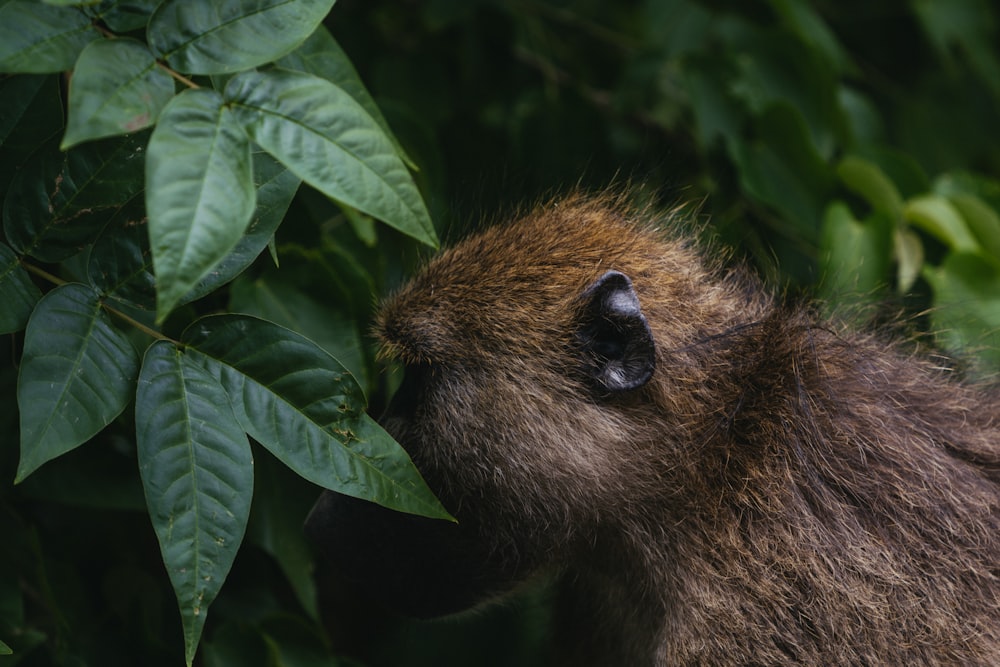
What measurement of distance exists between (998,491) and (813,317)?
548 mm

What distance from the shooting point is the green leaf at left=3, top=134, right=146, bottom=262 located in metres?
Answer: 1.62

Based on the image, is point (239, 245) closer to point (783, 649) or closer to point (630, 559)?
point (630, 559)

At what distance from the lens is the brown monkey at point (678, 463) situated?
1.96 meters

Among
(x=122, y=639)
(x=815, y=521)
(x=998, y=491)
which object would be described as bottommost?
(x=122, y=639)

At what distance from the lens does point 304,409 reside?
1.65 metres

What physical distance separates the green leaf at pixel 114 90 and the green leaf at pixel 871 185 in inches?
83.1

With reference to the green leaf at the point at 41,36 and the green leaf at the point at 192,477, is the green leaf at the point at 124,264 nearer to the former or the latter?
the green leaf at the point at 192,477

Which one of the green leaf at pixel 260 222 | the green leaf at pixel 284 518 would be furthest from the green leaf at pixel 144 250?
the green leaf at pixel 284 518

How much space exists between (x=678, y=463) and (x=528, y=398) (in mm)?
357

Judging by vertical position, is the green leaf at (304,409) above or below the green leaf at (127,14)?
below

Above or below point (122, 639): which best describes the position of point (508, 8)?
above

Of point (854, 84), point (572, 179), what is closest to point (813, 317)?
point (572, 179)

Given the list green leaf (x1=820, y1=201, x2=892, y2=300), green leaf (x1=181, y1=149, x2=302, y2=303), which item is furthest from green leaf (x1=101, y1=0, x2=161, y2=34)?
green leaf (x1=820, y1=201, x2=892, y2=300)

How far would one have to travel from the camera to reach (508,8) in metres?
3.36
